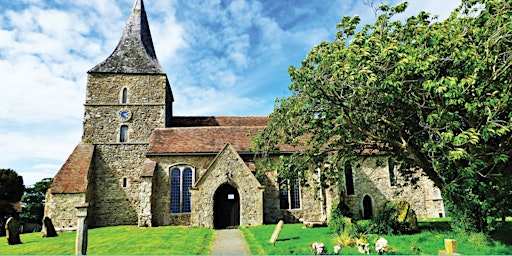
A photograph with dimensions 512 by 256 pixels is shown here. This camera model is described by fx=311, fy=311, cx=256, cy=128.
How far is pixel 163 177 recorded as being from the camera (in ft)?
76.1

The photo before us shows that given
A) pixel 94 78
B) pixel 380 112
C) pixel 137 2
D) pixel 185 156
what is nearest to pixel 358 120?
pixel 380 112

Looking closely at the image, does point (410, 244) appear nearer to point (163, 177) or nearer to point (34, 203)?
point (163, 177)

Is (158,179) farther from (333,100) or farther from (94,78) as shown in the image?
(333,100)

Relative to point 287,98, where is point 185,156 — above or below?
below

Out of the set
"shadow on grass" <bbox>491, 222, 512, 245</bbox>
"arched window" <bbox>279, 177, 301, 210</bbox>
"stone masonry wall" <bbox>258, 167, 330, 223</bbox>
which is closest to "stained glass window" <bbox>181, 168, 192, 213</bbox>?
"stone masonry wall" <bbox>258, 167, 330, 223</bbox>

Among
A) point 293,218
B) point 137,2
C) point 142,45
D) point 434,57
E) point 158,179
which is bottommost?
point 293,218

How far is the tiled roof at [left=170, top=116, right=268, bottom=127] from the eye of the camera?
31.2 m

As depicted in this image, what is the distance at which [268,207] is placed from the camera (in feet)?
74.2

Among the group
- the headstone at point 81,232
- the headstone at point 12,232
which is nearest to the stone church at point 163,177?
the headstone at point 12,232

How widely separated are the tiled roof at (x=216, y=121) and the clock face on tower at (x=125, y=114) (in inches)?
179

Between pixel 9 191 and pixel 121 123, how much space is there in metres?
19.0

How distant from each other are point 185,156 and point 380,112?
15434 mm

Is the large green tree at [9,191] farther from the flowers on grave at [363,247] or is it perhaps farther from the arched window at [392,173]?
the arched window at [392,173]

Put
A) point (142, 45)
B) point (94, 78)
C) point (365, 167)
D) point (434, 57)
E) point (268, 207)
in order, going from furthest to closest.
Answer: point (142, 45)
point (94, 78)
point (365, 167)
point (268, 207)
point (434, 57)
